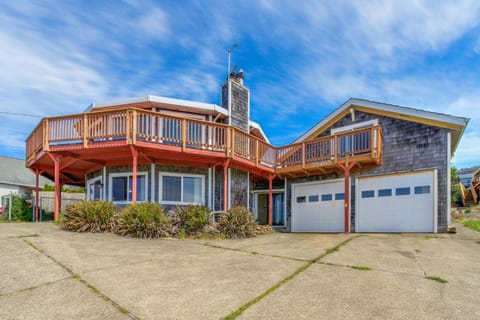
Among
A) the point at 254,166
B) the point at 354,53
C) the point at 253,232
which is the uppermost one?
the point at 354,53

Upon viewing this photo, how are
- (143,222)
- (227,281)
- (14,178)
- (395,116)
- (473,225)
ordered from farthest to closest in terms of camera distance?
(14,178), (473,225), (395,116), (143,222), (227,281)

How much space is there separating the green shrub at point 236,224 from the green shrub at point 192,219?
23.1 inches

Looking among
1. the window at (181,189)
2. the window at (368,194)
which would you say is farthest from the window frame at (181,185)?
the window at (368,194)

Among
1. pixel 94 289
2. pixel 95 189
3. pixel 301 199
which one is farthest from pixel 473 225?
A: pixel 95 189

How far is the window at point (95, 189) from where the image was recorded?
12.0m

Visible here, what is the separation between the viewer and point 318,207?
511 inches

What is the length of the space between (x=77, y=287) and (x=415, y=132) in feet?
37.6

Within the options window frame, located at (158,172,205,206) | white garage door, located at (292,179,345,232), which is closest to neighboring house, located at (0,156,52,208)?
window frame, located at (158,172,205,206)

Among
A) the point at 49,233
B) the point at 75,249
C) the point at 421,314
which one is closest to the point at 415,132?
the point at 421,314

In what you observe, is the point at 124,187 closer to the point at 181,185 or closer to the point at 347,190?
the point at 181,185

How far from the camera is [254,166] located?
38.9 ft

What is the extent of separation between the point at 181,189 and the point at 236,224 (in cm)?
306

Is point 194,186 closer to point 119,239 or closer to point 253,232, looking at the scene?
point 253,232

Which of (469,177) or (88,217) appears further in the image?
(469,177)
